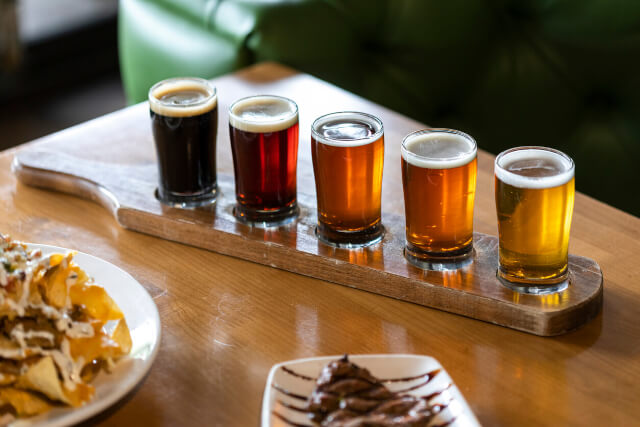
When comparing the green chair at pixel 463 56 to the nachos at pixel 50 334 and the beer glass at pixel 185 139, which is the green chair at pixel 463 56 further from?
the nachos at pixel 50 334

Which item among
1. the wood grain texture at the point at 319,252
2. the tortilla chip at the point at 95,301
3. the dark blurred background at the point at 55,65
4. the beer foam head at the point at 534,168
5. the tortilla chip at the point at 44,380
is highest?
the beer foam head at the point at 534,168

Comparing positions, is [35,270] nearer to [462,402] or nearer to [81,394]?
[81,394]

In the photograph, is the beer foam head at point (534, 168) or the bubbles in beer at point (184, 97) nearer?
the beer foam head at point (534, 168)

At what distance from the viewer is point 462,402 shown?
866mm

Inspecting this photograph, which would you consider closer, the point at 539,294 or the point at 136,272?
the point at 539,294

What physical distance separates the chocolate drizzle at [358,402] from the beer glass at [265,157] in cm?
40

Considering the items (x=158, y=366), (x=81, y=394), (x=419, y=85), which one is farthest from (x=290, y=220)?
(x=419, y=85)

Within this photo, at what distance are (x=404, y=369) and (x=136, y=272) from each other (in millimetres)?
488

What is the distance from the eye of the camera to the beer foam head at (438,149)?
3.49 feet

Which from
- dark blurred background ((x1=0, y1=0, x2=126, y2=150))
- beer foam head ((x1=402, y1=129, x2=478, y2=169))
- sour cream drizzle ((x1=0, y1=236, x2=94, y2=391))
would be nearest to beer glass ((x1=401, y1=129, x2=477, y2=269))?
beer foam head ((x1=402, y1=129, x2=478, y2=169))

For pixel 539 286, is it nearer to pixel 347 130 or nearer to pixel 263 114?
pixel 347 130

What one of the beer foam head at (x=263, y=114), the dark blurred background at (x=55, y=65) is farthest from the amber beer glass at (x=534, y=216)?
the dark blurred background at (x=55, y=65)

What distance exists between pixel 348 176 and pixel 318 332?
0.24 meters

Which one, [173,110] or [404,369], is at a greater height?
[173,110]
